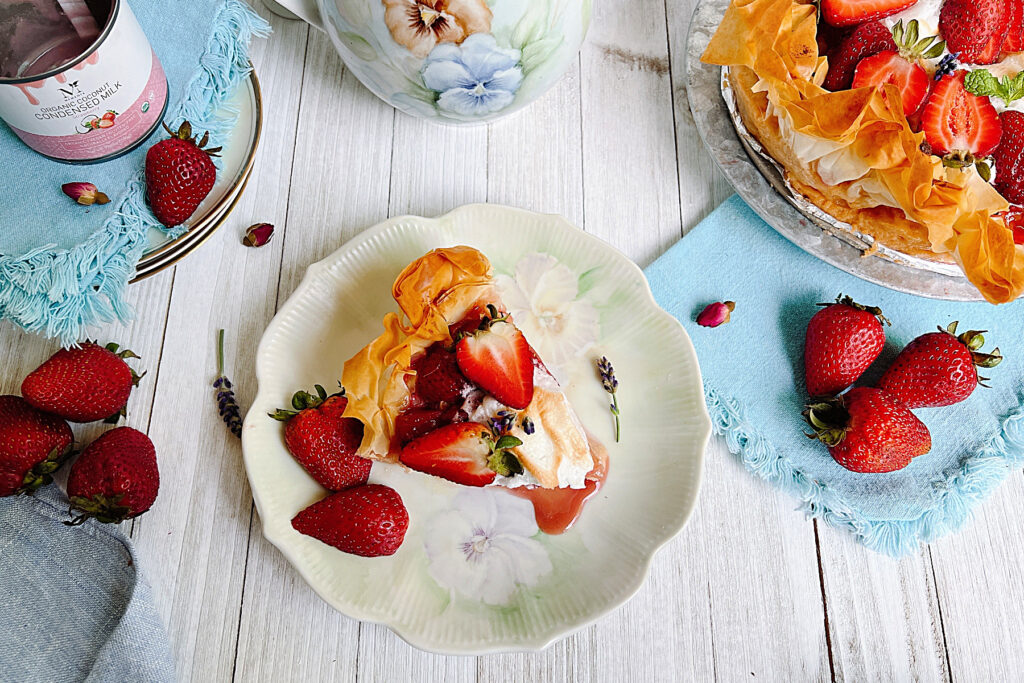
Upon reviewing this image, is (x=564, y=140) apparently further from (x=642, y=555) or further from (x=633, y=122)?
(x=642, y=555)

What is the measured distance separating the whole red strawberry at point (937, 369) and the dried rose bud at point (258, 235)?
76 cm

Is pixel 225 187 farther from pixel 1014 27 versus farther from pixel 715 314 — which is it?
pixel 1014 27

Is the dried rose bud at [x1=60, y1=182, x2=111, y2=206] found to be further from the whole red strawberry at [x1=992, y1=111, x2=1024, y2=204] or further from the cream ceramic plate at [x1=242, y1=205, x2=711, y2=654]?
the whole red strawberry at [x1=992, y1=111, x2=1024, y2=204]

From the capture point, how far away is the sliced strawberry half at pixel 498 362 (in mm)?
740

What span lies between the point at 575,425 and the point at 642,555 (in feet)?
0.51

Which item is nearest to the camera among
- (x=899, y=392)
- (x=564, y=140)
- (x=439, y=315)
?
(x=439, y=315)

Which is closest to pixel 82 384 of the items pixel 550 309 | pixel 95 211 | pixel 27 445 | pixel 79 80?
pixel 27 445

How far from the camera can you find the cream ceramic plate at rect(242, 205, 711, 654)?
2.56 feet

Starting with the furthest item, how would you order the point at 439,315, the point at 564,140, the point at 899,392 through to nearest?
1. the point at 564,140
2. the point at 899,392
3. the point at 439,315

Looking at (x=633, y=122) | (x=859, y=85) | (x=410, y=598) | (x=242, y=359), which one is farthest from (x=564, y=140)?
(x=410, y=598)

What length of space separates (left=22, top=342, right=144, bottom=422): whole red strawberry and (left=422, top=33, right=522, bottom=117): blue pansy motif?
1.51 ft

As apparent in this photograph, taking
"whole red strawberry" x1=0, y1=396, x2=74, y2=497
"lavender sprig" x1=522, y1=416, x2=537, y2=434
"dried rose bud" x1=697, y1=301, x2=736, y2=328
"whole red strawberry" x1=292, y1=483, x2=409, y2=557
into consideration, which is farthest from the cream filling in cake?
"whole red strawberry" x1=0, y1=396, x2=74, y2=497

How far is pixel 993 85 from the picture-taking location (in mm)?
826

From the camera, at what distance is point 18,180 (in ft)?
2.66
